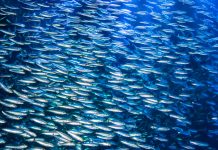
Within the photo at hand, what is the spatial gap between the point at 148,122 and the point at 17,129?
5.71 metres

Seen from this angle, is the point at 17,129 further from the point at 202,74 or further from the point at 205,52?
the point at 202,74

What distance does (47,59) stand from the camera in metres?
7.92

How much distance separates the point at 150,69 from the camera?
8.23 m

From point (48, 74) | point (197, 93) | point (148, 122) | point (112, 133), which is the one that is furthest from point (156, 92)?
point (48, 74)

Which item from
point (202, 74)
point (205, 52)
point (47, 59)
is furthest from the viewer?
point (202, 74)

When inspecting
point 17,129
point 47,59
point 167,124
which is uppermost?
point 47,59

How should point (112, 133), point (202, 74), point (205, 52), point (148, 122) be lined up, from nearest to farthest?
point (112, 133), point (205, 52), point (148, 122), point (202, 74)

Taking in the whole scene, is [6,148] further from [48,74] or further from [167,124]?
[167,124]

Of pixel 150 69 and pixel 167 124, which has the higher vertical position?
pixel 150 69

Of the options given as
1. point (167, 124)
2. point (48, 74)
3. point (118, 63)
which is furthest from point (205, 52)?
point (48, 74)

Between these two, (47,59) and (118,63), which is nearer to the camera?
(47,59)

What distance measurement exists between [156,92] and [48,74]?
5.10 meters

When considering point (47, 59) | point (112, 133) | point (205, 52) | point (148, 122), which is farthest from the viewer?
point (148, 122)

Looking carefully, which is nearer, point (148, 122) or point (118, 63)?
point (148, 122)
